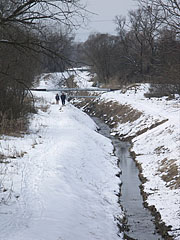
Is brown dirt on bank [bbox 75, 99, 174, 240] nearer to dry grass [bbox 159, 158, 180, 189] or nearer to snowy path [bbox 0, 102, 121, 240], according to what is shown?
dry grass [bbox 159, 158, 180, 189]

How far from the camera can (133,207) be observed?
11.1 meters

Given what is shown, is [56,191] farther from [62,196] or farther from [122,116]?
[122,116]

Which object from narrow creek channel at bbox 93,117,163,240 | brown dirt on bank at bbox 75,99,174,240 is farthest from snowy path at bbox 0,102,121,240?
brown dirt on bank at bbox 75,99,174,240

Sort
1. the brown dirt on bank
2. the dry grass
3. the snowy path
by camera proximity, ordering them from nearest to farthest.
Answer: the snowy path, the brown dirt on bank, the dry grass

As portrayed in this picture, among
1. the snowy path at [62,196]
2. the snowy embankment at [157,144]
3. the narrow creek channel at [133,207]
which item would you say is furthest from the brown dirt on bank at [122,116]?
the snowy path at [62,196]

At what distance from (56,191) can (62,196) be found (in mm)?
260

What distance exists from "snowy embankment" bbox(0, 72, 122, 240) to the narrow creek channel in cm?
41

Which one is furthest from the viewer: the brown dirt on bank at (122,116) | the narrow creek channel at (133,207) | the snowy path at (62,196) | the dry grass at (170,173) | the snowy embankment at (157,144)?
the dry grass at (170,173)

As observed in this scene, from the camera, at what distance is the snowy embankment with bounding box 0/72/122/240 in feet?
22.0

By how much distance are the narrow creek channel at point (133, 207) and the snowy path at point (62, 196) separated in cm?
42

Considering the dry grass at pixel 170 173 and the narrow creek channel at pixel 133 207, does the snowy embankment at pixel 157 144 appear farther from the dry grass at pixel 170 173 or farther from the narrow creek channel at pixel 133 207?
the narrow creek channel at pixel 133 207

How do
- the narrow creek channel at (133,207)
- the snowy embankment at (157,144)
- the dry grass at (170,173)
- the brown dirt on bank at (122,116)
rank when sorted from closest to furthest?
the narrow creek channel at (133,207) < the brown dirt on bank at (122,116) < the snowy embankment at (157,144) < the dry grass at (170,173)

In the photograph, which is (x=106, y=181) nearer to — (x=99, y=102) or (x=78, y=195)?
(x=78, y=195)

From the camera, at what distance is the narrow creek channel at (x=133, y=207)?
29.8 feet
